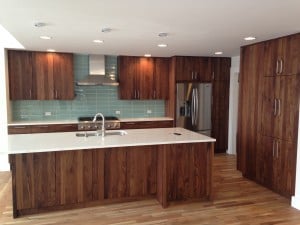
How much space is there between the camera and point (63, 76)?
5531mm

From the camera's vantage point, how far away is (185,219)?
3.13 meters

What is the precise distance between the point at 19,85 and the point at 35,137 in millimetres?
2148

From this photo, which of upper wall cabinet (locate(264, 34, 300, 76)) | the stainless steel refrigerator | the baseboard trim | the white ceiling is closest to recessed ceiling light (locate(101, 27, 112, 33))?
the white ceiling

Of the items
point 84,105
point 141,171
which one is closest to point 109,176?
point 141,171

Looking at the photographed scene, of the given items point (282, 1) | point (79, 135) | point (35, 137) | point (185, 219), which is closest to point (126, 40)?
point (79, 135)

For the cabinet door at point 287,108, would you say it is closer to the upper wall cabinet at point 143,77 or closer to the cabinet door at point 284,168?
the cabinet door at point 284,168

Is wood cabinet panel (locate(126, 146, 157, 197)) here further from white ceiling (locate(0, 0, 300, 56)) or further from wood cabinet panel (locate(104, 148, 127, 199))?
white ceiling (locate(0, 0, 300, 56))

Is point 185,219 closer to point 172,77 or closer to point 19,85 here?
point 172,77

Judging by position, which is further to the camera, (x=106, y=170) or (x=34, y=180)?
(x=106, y=170)

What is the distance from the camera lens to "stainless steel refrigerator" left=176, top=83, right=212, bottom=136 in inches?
234

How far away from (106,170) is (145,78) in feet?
10.1

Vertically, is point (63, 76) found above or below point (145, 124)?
above

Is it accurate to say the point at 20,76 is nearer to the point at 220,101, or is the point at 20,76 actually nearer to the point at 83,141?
the point at 83,141

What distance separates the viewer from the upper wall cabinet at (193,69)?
5.86 meters
